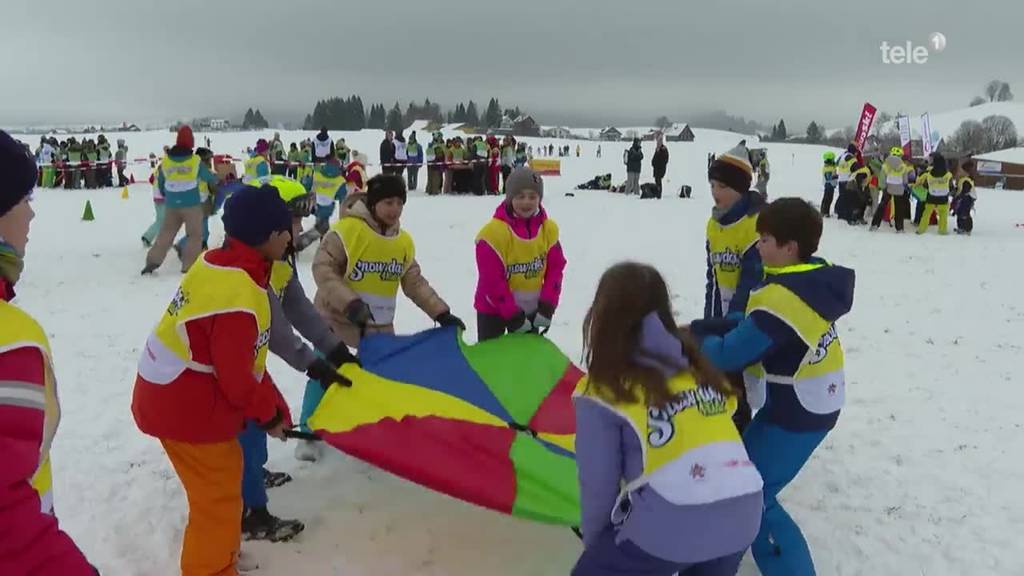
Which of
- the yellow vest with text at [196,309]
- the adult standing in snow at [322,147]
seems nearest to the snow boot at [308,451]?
the yellow vest with text at [196,309]

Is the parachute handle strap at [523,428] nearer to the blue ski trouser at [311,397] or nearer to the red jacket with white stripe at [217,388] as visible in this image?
the red jacket with white stripe at [217,388]

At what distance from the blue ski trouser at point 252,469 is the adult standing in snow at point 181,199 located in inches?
296

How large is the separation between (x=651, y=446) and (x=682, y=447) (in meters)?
0.09

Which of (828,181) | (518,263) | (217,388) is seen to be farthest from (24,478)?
(828,181)

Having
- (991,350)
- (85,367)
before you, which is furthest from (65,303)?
(991,350)

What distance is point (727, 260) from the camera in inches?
197

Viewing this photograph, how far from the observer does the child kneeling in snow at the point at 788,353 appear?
10.4 ft

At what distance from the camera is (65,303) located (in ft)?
30.1

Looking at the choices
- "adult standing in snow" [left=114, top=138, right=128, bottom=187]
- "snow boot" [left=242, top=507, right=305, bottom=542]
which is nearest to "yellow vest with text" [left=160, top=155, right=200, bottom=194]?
"snow boot" [left=242, top=507, right=305, bottom=542]

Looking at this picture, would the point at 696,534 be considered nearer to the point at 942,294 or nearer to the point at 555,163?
the point at 942,294

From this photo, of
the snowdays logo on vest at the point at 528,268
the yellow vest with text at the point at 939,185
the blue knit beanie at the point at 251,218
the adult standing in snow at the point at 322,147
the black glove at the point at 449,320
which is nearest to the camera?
the blue knit beanie at the point at 251,218

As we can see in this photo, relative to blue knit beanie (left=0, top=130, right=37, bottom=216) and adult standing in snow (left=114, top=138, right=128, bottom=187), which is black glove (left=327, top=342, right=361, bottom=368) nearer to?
blue knit beanie (left=0, top=130, right=37, bottom=216)

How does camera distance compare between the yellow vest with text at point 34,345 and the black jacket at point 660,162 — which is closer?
the yellow vest with text at point 34,345

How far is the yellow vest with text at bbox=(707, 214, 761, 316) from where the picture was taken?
4840 mm
